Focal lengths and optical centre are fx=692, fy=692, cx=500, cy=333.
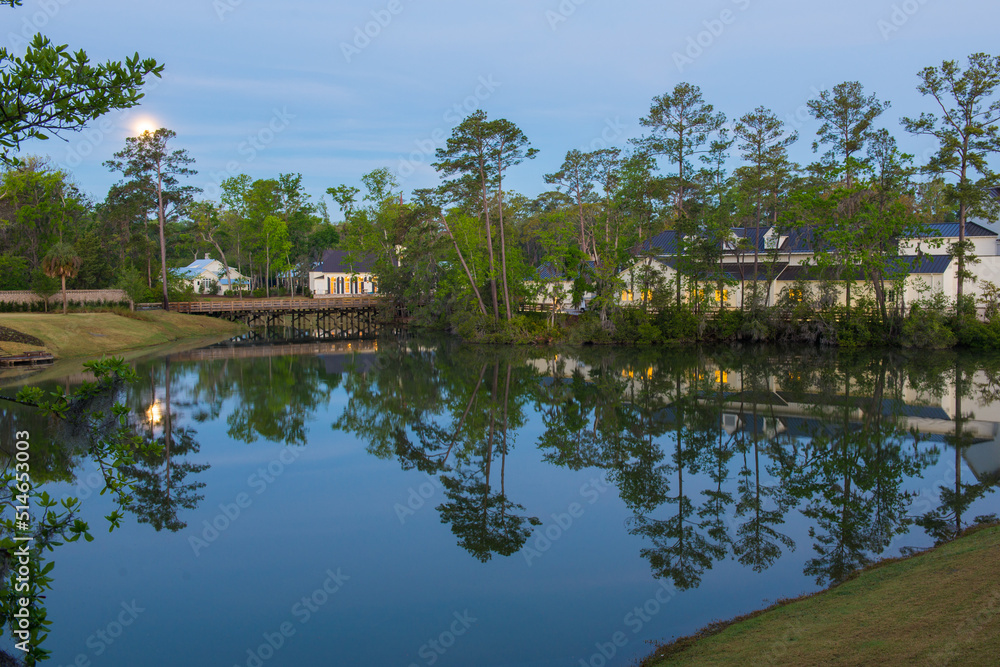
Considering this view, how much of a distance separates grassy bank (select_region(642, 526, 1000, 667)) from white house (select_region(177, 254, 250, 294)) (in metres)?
65.7

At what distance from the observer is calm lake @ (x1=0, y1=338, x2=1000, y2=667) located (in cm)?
842

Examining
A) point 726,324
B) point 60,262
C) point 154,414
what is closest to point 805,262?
point 726,324

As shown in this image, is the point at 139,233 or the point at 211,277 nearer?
the point at 139,233

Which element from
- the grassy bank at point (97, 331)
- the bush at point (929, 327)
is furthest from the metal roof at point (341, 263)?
the bush at point (929, 327)

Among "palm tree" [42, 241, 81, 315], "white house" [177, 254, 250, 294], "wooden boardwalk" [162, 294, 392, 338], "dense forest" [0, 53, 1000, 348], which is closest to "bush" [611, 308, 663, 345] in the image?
"dense forest" [0, 53, 1000, 348]

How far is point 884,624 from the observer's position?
261 inches

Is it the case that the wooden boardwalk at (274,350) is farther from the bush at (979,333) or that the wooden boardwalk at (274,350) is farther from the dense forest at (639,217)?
the bush at (979,333)

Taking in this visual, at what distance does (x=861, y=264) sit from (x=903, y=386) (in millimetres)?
12451

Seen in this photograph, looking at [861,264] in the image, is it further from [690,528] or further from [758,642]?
[758,642]

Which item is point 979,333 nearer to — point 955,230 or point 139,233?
point 955,230

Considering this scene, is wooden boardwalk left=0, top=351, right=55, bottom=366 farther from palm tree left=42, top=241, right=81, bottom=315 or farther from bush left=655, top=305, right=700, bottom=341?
bush left=655, top=305, right=700, bottom=341

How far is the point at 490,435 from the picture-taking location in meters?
18.8

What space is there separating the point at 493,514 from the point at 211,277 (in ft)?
240

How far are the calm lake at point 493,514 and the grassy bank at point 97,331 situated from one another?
11.8 metres
